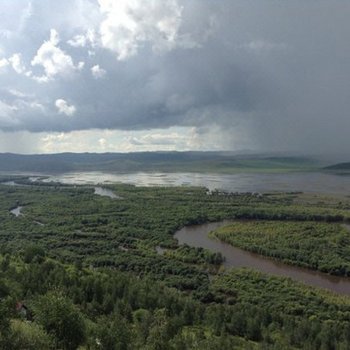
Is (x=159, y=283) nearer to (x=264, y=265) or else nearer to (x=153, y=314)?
(x=153, y=314)

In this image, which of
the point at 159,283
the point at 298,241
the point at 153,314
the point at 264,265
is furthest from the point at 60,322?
the point at 298,241

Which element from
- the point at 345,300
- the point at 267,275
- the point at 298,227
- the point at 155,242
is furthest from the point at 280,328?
the point at 298,227

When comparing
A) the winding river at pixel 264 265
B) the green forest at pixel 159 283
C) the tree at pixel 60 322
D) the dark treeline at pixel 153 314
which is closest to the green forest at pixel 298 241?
the green forest at pixel 159 283

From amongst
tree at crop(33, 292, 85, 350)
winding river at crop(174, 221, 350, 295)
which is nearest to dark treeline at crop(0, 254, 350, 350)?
tree at crop(33, 292, 85, 350)

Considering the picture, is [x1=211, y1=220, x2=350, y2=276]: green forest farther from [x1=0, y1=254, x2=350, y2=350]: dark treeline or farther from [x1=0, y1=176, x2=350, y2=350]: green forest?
[x1=0, y1=254, x2=350, y2=350]: dark treeline

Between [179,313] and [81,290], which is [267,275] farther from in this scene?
[81,290]

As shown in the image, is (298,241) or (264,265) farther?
(298,241)

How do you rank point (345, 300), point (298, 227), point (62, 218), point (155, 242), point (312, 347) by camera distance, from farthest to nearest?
point (62, 218) < point (298, 227) < point (155, 242) < point (345, 300) < point (312, 347)
